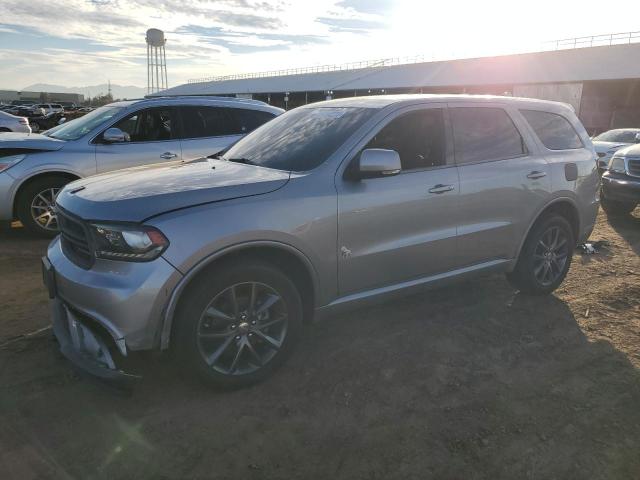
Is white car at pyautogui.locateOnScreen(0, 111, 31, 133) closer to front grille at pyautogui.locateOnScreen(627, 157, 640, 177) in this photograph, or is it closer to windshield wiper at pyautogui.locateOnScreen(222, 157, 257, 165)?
windshield wiper at pyautogui.locateOnScreen(222, 157, 257, 165)

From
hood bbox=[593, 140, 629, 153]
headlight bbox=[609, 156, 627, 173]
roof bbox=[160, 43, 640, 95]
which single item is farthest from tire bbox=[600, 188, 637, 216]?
roof bbox=[160, 43, 640, 95]

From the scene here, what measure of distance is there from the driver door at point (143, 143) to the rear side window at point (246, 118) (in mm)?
878

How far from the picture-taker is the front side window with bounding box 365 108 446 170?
369 cm

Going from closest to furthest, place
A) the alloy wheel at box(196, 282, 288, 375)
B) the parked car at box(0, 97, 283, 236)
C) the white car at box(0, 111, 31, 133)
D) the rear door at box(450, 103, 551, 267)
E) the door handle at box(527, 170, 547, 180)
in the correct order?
the alloy wheel at box(196, 282, 288, 375) < the rear door at box(450, 103, 551, 267) < the door handle at box(527, 170, 547, 180) < the parked car at box(0, 97, 283, 236) < the white car at box(0, 111, 31, 133)

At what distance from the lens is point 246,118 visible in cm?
723

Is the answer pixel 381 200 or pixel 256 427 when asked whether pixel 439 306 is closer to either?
pixel 381 200

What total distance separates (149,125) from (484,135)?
14.7ft

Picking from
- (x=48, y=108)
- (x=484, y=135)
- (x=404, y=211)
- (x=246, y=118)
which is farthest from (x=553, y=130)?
(x=48, y=108)

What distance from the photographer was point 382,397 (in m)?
3.14

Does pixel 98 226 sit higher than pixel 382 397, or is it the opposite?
pixel 98 226

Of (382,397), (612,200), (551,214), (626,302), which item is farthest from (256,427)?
(612,200)

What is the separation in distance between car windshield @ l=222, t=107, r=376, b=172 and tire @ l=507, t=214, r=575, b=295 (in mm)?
2050

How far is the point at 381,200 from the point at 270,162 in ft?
2.76

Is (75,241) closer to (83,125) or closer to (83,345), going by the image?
(83,345)
